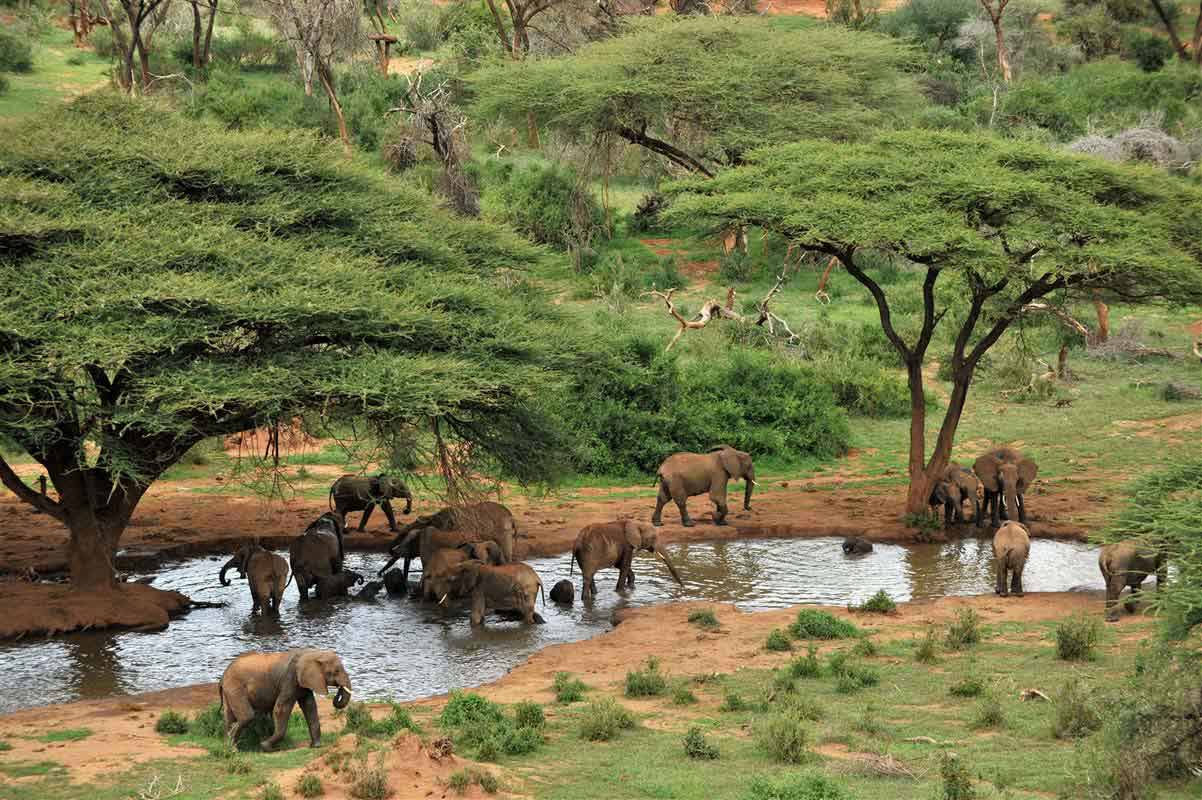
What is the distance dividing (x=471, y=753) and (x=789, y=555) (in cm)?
929

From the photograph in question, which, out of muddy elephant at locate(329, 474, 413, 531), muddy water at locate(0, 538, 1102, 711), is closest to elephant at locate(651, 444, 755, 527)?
muddy water at locate(0, 538, 1102, 711)

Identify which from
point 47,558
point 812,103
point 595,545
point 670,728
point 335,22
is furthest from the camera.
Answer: point 335,22

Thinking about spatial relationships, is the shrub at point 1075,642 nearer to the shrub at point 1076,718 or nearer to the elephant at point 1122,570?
the elephant at point 1122,570

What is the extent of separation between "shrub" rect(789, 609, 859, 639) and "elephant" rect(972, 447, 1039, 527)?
5811 mm

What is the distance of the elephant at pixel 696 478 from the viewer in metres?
20.9

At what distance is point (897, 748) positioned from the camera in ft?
38.0

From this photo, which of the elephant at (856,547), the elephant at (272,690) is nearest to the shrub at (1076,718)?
the elephant at (272,690)

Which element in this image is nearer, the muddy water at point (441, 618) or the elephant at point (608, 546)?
the muddy water at point (441, 618)

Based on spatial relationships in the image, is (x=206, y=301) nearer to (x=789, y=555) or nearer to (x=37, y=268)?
(x=37, y=268)

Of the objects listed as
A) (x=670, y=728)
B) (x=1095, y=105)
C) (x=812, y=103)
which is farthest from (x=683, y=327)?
(x=1095, y=105)

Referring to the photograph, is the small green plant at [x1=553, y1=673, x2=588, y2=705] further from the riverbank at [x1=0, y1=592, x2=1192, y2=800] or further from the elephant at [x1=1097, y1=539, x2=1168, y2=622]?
the elephant at [x1=1097, y1=539, x2=1168, y2=622]

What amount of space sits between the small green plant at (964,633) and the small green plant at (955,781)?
4.50 m

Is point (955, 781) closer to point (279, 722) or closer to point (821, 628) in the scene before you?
point (279, 722)

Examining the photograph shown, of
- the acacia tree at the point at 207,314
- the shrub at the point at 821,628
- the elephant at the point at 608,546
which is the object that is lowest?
the shrub at the point at 821,628
